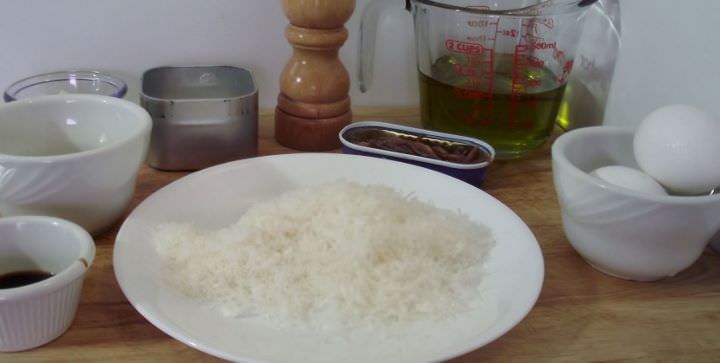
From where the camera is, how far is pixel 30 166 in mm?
563

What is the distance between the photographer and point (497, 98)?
0.85 m

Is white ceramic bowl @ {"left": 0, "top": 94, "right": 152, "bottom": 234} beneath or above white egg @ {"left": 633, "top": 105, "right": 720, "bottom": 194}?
beneath

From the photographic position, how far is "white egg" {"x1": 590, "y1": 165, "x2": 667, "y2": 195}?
60 centimetres

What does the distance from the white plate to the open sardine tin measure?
3cm

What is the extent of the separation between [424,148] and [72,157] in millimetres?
436

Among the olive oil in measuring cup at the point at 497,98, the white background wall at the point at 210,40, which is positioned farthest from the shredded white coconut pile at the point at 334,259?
the white background wall at the point at 210,40

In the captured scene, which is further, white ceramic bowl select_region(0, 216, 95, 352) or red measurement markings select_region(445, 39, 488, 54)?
red measurement markings select_region(445, 39, 488, 54)

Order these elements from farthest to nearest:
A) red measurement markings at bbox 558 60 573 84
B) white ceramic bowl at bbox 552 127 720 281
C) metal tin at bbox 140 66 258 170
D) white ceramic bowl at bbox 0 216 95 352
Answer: red measurement markings at bbox 558 60 573 84, metal tin at bbox 140 66 258 170, white ceramic bowl at bbox 552 127 720 281, white ceramic bowl at bbox 0 216 95 352

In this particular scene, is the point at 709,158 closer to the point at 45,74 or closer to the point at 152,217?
the point at 152,217

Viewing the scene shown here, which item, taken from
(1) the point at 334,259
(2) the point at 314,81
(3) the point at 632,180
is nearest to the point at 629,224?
(3) the point at 632,180

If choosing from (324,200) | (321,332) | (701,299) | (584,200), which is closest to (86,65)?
(324,200)

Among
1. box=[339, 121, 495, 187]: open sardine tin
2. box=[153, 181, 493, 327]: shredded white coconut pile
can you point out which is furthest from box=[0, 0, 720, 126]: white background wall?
box=[153, 181, 493, 327]: shredded white coconut pile

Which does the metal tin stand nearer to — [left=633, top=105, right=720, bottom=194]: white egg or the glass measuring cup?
the glass measuring cup

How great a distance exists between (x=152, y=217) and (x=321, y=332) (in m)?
0.23
